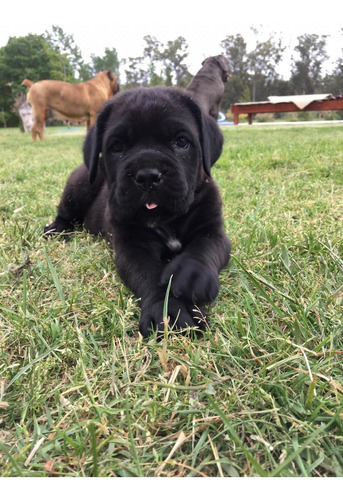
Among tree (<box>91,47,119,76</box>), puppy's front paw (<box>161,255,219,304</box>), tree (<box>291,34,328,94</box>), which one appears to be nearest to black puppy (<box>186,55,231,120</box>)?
puppy's front paw (<box>161,255,219,304</box>)

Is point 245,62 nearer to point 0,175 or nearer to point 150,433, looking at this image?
point 0,175

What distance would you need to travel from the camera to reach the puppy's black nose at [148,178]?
73.3 inches

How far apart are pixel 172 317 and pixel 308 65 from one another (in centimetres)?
3736

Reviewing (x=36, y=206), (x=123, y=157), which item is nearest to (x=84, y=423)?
(x=123, y=157)

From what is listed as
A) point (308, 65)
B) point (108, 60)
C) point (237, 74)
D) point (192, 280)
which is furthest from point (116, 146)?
point (108, 60)

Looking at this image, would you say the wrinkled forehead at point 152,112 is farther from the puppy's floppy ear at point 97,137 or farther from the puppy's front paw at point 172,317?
the puppy's front paw at point 172,317

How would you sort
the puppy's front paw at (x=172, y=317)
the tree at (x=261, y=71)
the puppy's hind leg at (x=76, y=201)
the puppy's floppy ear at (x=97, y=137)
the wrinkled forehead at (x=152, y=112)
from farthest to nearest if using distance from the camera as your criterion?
the tree at (x=261, y=71)
the puppy's hind leg at (x=76, y=201)
the puppy's floppy ear at (x=97, y=137)
the wrinkled forehead at (x=152, y=112)
the puppy's front paw at (x=172, y=317)

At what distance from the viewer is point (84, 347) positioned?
147 cm

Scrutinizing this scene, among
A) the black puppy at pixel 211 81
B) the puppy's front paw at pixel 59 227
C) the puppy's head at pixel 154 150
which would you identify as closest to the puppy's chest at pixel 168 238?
the puppy's head at pixel 154 150

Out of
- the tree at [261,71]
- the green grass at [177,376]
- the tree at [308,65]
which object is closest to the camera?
the green grass at [177,376]

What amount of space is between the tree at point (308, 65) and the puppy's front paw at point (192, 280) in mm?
27858

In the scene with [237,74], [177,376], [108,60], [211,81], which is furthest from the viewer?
[108,60]

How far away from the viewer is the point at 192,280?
172 centimetres

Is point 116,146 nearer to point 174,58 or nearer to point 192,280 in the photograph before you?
point 192,280
